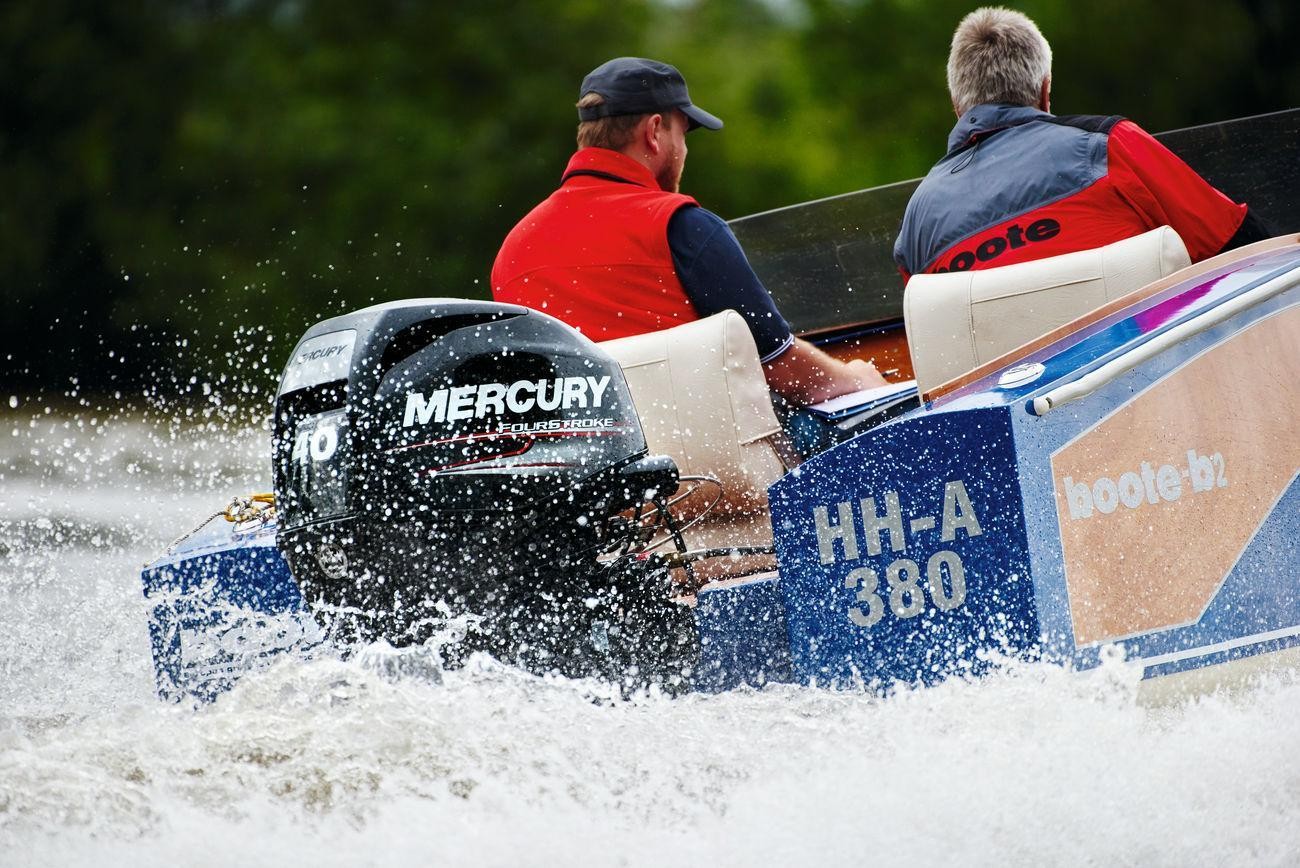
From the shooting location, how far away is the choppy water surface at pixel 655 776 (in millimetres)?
1828

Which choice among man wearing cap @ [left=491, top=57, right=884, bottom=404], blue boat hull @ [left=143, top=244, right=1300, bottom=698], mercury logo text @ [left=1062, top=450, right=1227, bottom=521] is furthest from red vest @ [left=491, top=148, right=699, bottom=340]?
mercury logo text @ [left=1062, top=450, right=1227, bottom=521]

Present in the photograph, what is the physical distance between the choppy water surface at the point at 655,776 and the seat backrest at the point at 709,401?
497 mm

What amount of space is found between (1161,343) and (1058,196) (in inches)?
26.2

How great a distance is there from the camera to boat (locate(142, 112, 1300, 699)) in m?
2.09

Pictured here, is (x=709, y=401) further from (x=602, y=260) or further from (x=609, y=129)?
(x=609, y=129)

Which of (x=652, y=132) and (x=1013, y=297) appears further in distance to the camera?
(x=652, y=132)

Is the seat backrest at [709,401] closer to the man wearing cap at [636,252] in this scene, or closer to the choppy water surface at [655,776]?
the man wearing cap at [636,252]

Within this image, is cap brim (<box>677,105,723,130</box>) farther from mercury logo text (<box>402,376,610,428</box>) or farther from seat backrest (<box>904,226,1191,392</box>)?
mercury logo text (<box>402,376,610,428</box>)

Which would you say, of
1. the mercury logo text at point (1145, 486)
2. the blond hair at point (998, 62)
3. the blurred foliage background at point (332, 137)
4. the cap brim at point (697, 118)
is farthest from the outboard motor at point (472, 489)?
the blurred foliage background at point (332, 137)

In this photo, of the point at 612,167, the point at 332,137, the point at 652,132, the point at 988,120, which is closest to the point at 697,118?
the point at 652,132

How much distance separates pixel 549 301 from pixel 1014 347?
0.93 m

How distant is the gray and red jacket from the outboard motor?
849mm

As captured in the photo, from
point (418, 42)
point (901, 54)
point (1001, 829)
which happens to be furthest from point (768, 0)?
point (1001, 829)

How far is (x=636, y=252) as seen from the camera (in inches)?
118
